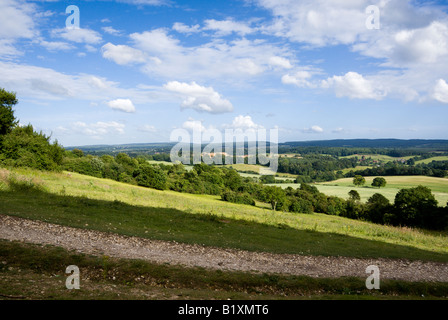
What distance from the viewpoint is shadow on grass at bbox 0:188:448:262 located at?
56.0 ft

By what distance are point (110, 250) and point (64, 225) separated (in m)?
4.83

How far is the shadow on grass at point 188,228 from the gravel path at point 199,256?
0.97m

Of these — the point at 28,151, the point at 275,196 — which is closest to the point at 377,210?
the point at 275,196

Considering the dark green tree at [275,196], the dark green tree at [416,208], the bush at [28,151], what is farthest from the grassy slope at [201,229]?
the dark green tree at [275,196]

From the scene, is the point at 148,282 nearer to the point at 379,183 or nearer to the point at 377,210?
the point at 377,210

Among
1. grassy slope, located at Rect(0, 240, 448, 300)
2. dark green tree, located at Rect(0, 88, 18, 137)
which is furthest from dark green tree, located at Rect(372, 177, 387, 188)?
dark green tree, located at Rect(0, 88, 18, 137)

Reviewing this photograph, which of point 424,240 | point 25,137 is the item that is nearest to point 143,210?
point 424,240

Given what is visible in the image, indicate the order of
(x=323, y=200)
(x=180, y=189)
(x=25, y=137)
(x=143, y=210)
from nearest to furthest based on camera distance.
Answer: (x=143, y=210)
(x=25, y=137)
(x=323, y=200)
(x=180, y=189)

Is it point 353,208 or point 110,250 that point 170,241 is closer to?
point 110,250

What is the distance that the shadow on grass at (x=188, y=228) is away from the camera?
17.1 metres

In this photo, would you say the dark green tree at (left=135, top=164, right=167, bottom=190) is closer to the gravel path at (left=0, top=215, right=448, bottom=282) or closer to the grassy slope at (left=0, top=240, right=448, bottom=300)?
the gravel path at (left=0, top=215, right=448, bottom=282)

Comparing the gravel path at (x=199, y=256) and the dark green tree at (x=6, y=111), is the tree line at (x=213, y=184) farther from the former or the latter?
the gravel path at (x=199, y=256)

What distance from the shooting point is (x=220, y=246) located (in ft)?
53.2

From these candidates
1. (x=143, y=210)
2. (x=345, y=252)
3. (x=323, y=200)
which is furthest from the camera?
(x=323, y=200)
